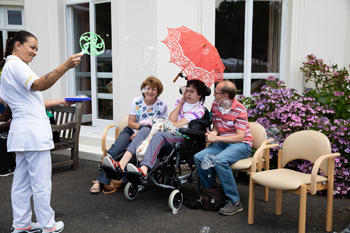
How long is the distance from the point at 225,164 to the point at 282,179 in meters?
0.68

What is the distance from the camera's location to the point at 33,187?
10.0ft

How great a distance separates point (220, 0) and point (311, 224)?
4061 millimetres

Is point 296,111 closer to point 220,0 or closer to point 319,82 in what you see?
point 319,82

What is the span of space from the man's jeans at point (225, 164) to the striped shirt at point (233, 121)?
153 millimetres

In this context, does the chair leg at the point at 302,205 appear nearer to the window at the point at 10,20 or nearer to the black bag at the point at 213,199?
the black bag at the point at 213,199

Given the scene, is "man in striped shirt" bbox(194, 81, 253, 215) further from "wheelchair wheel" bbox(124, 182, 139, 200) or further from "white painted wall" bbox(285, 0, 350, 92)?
"white painted wall" bbox(285, 0, 350, 92)

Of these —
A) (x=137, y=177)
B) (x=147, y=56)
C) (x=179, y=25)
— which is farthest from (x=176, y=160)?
(x=179, y=25)

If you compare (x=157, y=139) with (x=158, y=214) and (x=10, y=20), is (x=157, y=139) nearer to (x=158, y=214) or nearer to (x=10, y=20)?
(x=158, y=214)

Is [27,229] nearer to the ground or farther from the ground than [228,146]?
nearer to the ground

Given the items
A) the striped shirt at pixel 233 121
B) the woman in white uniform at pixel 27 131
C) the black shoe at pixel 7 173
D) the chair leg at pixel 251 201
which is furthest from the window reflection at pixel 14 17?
the chair leg at pixel 251 201

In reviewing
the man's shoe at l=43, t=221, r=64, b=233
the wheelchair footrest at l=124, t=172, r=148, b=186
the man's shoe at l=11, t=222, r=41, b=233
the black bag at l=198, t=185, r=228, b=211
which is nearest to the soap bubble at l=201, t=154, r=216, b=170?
the black bag at l=198, t=185, r=228, b=211

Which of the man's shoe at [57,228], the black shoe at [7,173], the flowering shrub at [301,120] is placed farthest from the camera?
the black shoe at [7,173]

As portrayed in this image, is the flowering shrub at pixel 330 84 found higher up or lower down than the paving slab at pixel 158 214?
higher up

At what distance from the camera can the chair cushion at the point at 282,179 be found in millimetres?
3112
